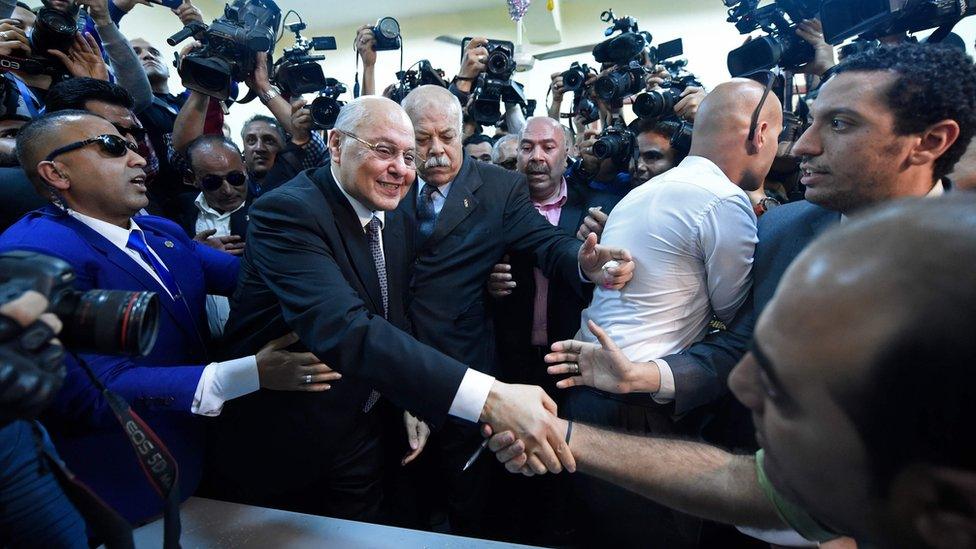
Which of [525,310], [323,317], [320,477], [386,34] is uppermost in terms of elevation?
[386,34]

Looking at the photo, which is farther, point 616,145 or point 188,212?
point 188,212

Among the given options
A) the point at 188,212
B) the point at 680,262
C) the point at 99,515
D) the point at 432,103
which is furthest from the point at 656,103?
the point at 188,212

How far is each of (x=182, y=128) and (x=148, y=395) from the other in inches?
78.7

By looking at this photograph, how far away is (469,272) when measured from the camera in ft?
7.32

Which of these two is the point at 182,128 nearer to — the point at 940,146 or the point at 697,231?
the point at 697,231

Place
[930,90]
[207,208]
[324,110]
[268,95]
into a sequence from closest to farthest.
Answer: [930,90], [324,110], [207,208], [268,95]

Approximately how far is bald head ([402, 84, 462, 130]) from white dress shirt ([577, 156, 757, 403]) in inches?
37.7

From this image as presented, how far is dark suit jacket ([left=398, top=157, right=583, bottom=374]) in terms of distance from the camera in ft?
7.11

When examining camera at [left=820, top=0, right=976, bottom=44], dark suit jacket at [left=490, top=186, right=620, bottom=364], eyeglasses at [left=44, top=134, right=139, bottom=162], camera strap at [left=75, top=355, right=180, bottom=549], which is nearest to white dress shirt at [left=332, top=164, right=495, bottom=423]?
camera strap at [left=75, top=355, right=180, bottom=549]

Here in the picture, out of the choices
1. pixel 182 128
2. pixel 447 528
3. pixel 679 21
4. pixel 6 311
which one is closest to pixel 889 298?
pixel 6 311

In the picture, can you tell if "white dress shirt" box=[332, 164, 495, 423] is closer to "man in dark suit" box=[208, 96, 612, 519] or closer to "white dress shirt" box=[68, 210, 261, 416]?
Result: "man in dark suit" box=[208, 96, 612, 519]

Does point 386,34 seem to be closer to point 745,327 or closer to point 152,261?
point 152,261

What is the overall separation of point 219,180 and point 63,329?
2244mm

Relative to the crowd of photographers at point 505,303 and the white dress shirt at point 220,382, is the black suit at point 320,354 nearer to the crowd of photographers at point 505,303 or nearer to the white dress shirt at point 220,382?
the crowd of photographers at point 505,303
